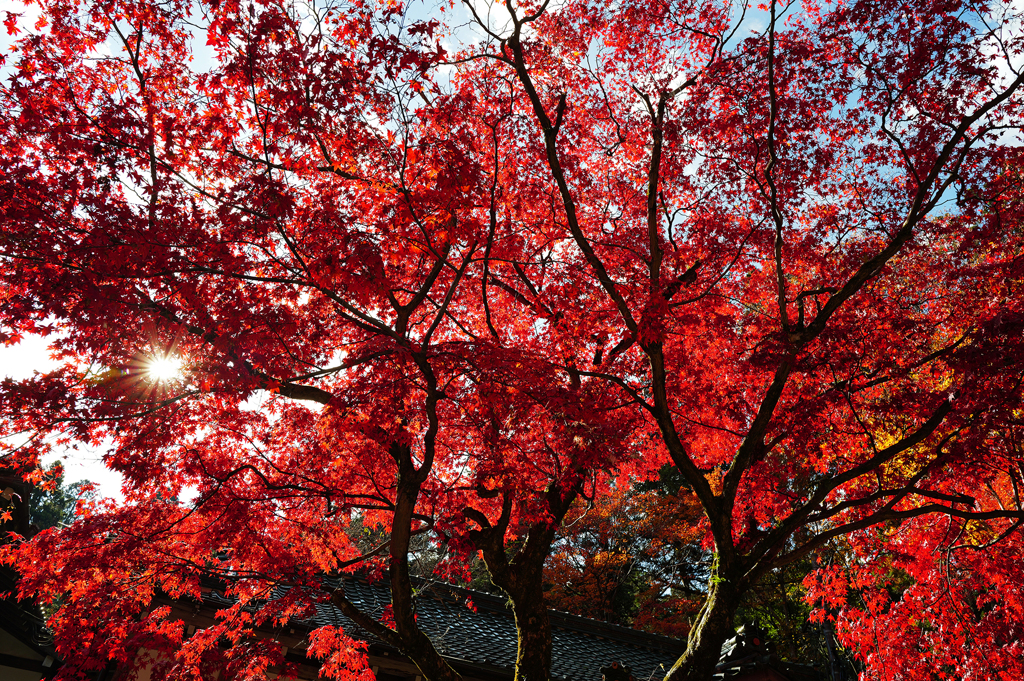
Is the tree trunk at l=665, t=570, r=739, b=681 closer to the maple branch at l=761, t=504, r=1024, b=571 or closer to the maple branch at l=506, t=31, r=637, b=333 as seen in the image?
the maple branch at l=761, t=504, r=1024, b=571

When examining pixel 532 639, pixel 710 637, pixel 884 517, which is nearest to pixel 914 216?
pixel 884 517

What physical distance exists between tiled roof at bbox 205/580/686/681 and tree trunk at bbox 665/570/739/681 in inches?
175

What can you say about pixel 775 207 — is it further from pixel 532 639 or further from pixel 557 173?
pixel 532 639

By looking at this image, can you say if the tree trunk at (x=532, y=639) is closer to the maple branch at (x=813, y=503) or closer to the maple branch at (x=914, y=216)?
the maple branch at (x=813, y=503)

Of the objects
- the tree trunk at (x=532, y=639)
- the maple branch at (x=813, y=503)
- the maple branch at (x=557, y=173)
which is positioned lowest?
the tree trunk at (x=532, y=639)

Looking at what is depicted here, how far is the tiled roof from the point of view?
1178 cm

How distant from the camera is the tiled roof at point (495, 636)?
11781 millimetres

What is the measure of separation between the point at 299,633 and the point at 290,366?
17.1 ft

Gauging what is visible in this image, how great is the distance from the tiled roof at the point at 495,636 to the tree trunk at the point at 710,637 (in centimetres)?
444

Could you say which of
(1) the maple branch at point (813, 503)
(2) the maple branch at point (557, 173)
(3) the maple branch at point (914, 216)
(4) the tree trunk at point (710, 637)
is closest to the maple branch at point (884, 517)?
(1) the maple branch at point (813, 503)

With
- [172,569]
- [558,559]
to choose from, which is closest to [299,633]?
[172,569]

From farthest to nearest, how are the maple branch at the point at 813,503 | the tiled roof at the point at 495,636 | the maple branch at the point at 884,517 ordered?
the tiled roof at the point at 495,636 → the maple branch at the point at 813,503 → the maple branch at the point at 884,517

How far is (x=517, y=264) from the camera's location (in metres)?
10.5

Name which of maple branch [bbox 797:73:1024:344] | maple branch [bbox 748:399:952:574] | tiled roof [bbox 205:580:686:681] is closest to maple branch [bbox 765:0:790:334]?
maple branch [bbox 797:73:1024:344]
